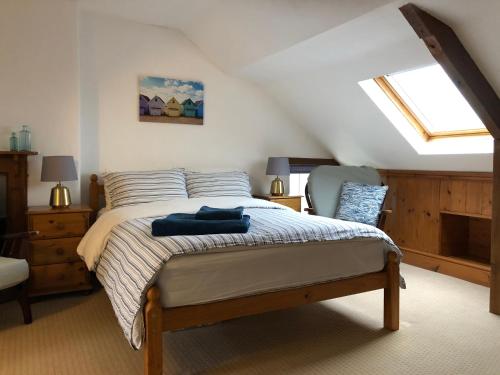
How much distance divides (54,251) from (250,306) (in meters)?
1.79

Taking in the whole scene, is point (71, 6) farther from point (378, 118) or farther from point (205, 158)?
point (378, 118)

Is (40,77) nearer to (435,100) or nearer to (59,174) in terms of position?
(59,174)

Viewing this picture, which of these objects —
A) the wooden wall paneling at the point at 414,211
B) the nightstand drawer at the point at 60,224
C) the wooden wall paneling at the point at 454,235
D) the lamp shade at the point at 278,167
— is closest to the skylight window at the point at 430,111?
the wooden wall paneling at the point at 414,211

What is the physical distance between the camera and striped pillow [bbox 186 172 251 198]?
146 inches

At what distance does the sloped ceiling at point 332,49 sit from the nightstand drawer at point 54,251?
2.08m

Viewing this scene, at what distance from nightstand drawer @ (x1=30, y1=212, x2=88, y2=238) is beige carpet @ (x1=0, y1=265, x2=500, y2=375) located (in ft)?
1.74

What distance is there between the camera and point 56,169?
3133mm

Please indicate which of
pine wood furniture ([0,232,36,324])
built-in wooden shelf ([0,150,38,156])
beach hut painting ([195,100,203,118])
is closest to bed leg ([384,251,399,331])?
pine wood furniture ([0,232,36,324])

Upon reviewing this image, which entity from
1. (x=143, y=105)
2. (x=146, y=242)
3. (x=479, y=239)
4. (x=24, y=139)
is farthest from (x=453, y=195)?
(x=24, y=139)

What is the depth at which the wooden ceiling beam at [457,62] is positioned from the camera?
2.38 m

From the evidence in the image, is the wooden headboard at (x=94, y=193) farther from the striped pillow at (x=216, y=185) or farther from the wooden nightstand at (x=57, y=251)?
the striped pillow at (x=216, y=185)

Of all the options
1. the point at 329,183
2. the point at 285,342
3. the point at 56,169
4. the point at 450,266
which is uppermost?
the point at 56,169

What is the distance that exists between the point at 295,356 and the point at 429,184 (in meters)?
2.60

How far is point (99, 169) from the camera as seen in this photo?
375 centimetres
